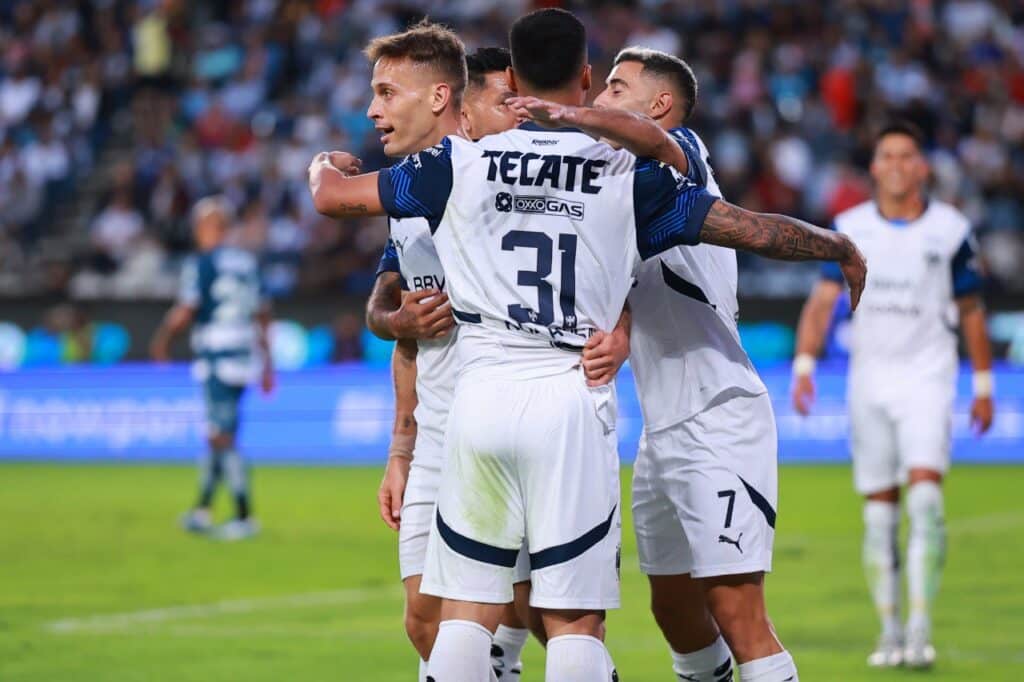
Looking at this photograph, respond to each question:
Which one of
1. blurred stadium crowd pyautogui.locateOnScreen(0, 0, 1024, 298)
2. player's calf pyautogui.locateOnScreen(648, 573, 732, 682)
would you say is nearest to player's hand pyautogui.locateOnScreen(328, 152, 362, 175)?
player's calf pyautogui.locateOnScreen(648, 573, 732, 682)

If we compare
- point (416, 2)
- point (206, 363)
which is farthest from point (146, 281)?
point (206, 363)

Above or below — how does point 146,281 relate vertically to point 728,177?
below

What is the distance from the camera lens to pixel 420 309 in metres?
5.65

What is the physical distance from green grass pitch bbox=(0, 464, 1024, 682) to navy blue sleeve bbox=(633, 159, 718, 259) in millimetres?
3282

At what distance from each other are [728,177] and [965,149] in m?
3.06

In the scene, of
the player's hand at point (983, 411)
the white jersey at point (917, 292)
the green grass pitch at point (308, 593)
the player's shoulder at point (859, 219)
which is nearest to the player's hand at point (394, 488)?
the green grass pitch at point (308, 593)

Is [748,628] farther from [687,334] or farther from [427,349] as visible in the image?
[427,349]

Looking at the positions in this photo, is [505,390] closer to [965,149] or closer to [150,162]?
[965,149]

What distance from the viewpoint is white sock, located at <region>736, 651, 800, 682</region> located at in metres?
5.59

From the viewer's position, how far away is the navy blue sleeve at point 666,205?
5055 millimetres

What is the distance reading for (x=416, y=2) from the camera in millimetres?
25516

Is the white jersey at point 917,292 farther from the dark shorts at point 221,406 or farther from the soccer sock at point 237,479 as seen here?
the dark shorts at point 221,406

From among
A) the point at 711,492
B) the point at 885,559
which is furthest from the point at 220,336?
the point at 711,492

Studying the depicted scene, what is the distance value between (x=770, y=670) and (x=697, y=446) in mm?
786
